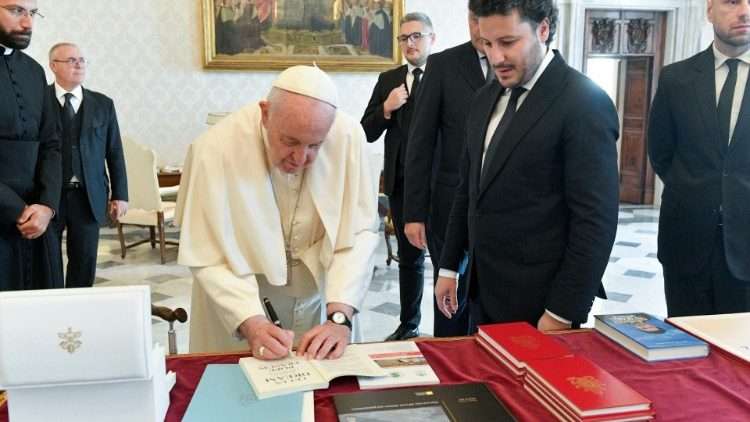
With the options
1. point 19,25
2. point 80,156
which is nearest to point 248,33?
point 80,156

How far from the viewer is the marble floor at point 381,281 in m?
4.54

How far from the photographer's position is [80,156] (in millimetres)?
4188

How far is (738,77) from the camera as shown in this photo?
2432 mm

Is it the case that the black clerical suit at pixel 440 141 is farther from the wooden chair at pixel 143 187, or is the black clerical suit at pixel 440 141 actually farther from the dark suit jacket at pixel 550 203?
the wooden chair at pixel 143 187

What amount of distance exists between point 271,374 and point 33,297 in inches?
21.0

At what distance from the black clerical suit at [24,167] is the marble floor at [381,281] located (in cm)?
111

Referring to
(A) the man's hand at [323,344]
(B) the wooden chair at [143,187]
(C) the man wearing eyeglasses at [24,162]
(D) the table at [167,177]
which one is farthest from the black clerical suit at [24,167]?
(D) the table at [167,177]

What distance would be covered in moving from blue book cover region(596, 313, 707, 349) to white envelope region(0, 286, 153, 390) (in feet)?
3.88

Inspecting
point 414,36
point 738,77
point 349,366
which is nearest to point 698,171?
point 738,77

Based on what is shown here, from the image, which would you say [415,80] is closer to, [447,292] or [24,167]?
[447,292]

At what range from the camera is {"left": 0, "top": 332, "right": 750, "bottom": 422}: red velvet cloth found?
54.2 inches

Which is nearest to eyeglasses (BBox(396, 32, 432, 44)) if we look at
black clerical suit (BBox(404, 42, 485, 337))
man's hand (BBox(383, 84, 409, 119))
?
man's hand (BBox(383, 84, 409, 119))

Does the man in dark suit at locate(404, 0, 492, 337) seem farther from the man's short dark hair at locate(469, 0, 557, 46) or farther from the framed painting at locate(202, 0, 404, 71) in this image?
the framed painting at locate(202, 0, 404, 71)

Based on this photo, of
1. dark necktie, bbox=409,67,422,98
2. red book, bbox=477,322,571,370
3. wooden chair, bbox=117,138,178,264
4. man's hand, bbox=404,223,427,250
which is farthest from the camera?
wooden chair, bbox=117,138,178,264
